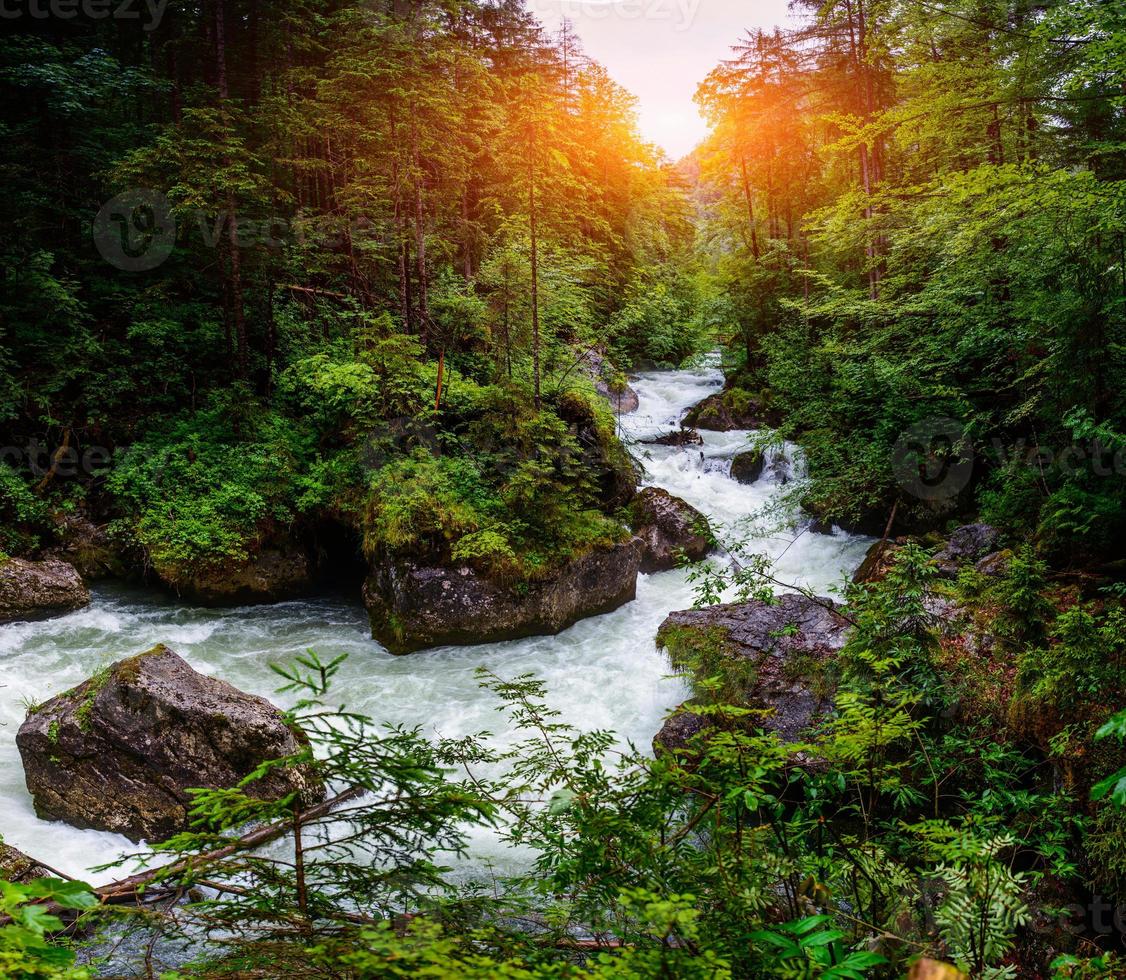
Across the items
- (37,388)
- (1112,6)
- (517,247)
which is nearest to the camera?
(1112,6)

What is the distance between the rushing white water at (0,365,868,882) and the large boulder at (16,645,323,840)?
251 mm

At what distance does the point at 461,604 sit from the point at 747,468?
Answer: 8.92m

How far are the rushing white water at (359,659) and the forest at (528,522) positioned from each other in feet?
0.29

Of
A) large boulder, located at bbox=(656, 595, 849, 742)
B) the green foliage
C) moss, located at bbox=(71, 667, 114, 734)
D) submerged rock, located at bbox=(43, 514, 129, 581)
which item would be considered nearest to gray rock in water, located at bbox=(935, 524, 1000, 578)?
large boulder, located at bbox=(656, 595, 849, 742)

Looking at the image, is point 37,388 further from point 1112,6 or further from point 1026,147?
point 1026,147

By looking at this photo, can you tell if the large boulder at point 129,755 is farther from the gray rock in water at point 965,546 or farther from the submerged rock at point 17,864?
the gray rock in water at point 965,546

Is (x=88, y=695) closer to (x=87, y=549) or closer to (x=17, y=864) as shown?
(x=17, y=864)

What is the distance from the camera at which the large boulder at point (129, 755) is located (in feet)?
17.9

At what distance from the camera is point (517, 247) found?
12.2 m

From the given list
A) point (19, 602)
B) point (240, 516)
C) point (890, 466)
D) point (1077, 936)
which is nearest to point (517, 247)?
point (240, 516)

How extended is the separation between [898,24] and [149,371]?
17106 mm

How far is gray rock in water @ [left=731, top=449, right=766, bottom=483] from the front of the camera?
15242mm

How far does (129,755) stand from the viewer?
550 centimetres

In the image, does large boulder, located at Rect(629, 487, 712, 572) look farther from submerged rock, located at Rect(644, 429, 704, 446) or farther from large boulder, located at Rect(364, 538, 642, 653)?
submerged rock, located at Rect(644, 429, 704, 446)
